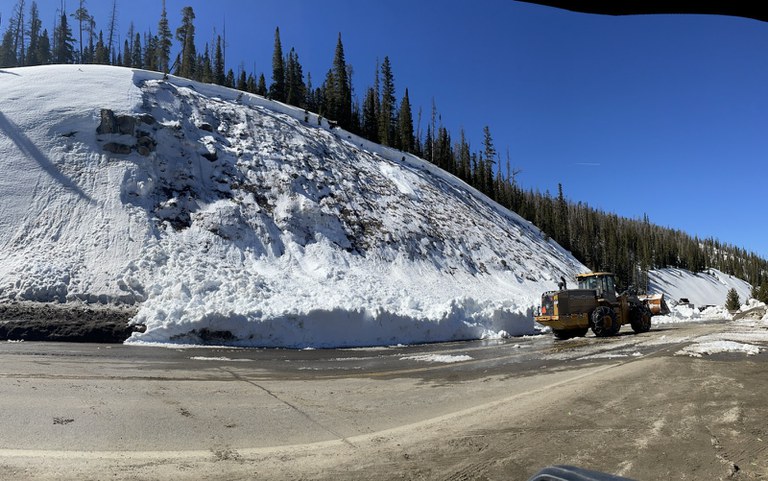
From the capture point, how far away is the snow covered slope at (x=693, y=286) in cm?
8742

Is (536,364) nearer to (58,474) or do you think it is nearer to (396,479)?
(396,479)

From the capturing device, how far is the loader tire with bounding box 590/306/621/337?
1634 cm

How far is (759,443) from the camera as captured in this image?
15.2 feet

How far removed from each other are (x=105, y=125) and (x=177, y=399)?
2108 centimetres

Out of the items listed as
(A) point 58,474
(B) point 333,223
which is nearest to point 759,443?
(A) point 58,474

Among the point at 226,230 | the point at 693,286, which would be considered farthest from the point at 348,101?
the point at 693,286

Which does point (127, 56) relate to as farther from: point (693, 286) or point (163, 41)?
point (693, 286)

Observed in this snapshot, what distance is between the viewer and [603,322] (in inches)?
643

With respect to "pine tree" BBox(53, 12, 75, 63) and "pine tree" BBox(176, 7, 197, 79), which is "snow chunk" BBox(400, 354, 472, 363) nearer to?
"pine tree" BBox(176, 7, 197, 79)

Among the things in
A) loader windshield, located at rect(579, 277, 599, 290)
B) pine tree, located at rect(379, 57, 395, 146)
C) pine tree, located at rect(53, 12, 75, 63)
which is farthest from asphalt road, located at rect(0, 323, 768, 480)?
pine tree, located at rect(53, 12, 75, 63)

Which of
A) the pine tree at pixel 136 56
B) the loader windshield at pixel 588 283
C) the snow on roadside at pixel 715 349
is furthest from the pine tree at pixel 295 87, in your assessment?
the snow on roadside at pixel 715 349

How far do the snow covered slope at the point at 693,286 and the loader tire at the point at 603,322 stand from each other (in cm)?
7763

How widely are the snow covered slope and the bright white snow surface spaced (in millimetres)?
69021

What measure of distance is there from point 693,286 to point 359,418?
4408 inches
